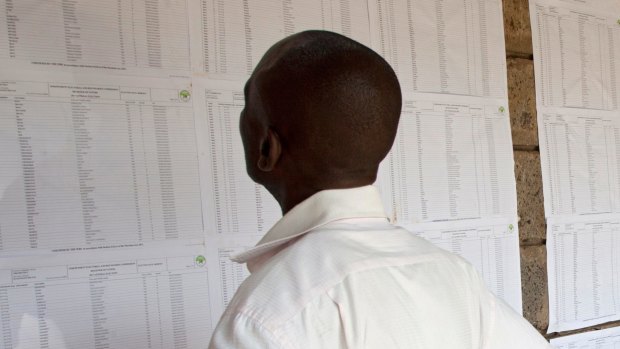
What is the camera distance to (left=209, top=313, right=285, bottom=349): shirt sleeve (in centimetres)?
51

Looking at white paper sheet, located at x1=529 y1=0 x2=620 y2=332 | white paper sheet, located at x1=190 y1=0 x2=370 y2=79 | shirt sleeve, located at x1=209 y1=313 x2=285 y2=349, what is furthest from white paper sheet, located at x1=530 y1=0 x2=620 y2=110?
shirt sleeve, located at x1=209 y1=313 x2=285 y2=349

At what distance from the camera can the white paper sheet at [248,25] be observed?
124 cm

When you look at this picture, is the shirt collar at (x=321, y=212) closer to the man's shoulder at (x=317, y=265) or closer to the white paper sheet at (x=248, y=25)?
the man's shoulder at (x=317, y=265)

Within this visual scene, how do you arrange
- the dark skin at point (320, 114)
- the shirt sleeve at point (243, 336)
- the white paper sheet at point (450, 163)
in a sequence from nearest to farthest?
the shirt sleeve at point (243, 336) → the dark skin at point (320, 114) → the white paper sheet at point (450, 163)

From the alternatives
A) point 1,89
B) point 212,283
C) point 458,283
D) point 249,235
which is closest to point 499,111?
point 249,235

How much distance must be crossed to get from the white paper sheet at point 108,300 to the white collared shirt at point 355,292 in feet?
1.76

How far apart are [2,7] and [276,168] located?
2.32 feet

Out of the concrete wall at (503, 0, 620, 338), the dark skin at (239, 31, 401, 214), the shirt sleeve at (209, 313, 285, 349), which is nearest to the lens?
the shirt sleeve at (209, 313, 285, 349)

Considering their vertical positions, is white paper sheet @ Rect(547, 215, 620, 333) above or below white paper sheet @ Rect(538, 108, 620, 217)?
below

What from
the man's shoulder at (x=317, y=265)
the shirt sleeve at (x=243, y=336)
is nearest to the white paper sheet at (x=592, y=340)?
the man's shoulder at (x=317, y=265)

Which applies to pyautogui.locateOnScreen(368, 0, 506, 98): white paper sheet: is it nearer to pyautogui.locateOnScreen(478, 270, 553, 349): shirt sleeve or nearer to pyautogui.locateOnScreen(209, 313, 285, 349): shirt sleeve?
pyautogui.locateOnScreen(478, 270, 553, 349): shirt sleeve

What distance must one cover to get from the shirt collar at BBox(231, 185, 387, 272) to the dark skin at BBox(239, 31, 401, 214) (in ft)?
0.05

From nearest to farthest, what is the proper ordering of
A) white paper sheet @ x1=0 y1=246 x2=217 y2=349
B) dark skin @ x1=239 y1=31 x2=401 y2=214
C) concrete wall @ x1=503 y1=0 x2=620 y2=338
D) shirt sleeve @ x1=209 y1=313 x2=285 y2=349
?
shirt sleeve @ x1=209 y1=313 x2=285 y2=349
dark skin @ x1=239 y1=31 x2=401 y2=214
white paper sheet @ x1=0 y1=246 x2=217 y2=349
concrete wall @ x1=503 y1=0 x2=620 y2=338

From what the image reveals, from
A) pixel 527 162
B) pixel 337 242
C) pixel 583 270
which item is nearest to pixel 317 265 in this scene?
pixel 337 242
